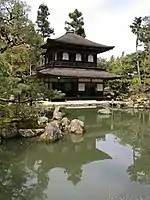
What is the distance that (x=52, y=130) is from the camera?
1029 centimetres

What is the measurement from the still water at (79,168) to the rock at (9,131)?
1.47 ft

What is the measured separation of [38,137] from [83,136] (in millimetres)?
1984

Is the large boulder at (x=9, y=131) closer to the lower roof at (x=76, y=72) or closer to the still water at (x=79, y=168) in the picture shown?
the still water at (x=79, y=168)

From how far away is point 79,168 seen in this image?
24.1 ft

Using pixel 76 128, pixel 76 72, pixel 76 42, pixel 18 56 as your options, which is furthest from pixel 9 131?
pixel 76 42

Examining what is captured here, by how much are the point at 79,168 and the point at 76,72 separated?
18.2 meters

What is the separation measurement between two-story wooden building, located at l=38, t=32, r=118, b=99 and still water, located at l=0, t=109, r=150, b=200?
1277 cm

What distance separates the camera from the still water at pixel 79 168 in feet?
18.3

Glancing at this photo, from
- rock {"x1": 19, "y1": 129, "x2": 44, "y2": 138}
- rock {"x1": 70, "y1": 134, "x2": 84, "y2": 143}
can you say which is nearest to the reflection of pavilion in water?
rock {"x1": 70, "y1": 134, "x2": 84, "y2": 143}

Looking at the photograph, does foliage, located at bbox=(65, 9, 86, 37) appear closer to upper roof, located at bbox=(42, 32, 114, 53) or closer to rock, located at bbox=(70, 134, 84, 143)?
upper roof, located at bbox=(42, 32, 114, 53)

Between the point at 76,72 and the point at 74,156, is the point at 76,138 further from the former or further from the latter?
the point at 76,72

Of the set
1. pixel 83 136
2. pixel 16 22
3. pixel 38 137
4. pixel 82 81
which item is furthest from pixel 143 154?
pixel 82 81

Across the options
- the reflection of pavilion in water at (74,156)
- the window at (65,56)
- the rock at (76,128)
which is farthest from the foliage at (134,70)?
the reflection of pavilion in water at (74,156)

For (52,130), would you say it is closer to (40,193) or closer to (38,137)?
(38,137)
